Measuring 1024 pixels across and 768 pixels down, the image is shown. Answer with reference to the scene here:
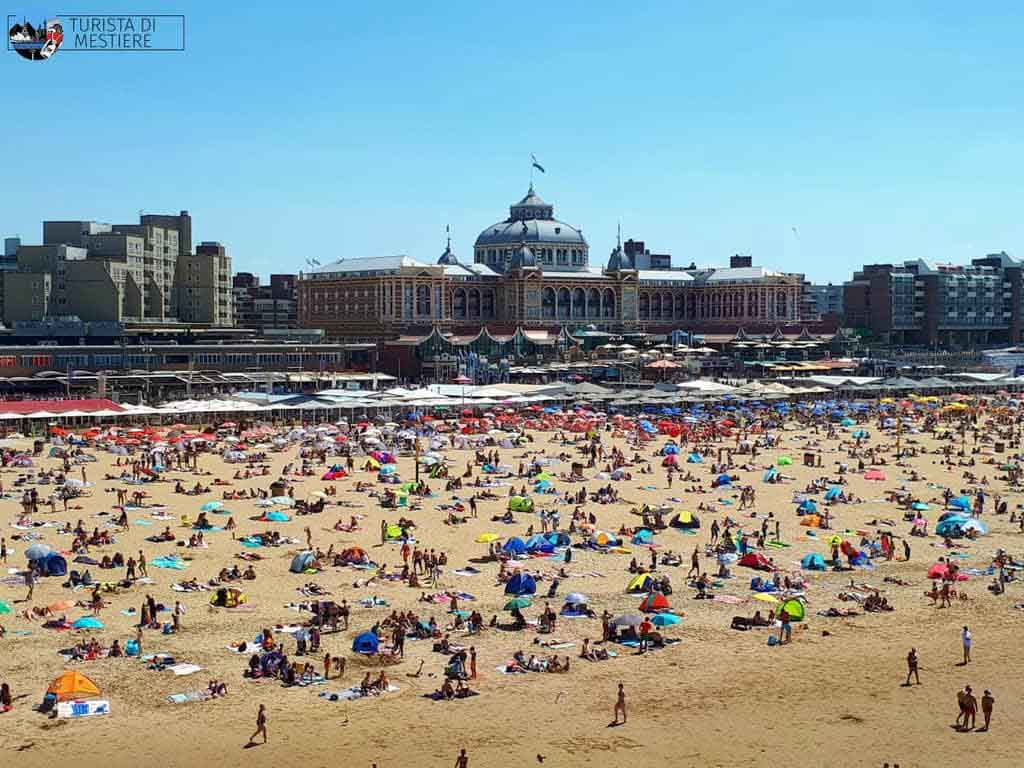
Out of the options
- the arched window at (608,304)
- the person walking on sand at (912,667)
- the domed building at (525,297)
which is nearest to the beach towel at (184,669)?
the person walking on sand at (912,667)

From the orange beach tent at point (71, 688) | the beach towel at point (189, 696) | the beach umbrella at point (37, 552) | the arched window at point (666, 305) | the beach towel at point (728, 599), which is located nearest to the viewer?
the orange beach tent at point (71, 688)

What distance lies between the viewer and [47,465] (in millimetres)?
55781

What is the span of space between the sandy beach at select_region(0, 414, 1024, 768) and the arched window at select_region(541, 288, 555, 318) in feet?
278

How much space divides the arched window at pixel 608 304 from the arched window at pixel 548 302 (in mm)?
5940

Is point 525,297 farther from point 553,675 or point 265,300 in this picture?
point 553,675

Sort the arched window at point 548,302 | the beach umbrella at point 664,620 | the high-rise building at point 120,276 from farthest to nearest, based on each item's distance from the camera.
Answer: the arched window at point 548,302 < the high-rise building at point 120,276 < the beach umbrella at point 664,620

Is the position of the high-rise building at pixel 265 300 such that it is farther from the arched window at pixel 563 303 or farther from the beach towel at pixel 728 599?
the beach towel at pixel 728 599

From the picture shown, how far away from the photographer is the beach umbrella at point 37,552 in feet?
110

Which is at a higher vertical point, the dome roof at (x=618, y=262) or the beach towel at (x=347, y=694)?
the dome roof at (x=618, y=262)

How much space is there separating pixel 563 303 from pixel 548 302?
5.09 feet

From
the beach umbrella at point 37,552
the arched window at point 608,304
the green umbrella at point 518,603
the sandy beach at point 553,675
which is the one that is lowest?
the sandy beach at point 553,675

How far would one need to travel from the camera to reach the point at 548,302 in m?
127

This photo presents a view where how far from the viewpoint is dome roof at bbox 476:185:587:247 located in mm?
132250

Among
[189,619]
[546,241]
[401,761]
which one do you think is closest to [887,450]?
[189,619]
